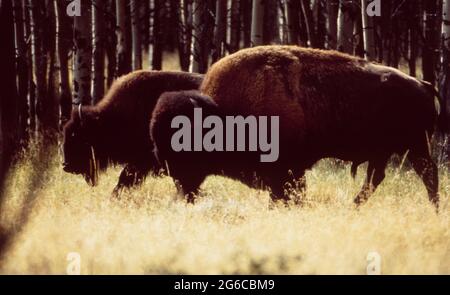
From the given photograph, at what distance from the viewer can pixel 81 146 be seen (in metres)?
7.27

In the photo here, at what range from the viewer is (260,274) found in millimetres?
4641

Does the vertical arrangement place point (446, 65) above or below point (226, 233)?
above

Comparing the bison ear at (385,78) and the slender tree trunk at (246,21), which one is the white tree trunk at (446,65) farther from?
the slender tree trunk at (246,21)

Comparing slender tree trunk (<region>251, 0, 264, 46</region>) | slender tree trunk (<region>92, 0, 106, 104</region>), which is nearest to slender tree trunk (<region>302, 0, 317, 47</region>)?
slender tree trunk (<region>251, 0, 264, 46</region>)

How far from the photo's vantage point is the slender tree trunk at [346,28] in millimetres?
8953

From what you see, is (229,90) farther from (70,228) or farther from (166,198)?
(70,228)

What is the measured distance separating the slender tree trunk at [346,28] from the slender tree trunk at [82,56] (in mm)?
3113

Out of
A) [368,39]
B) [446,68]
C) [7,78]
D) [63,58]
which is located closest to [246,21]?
[63,58]

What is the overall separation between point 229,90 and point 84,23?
1960mm

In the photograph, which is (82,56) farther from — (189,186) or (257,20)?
(257,20)

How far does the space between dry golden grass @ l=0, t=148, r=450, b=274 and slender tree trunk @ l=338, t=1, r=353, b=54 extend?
275 cm

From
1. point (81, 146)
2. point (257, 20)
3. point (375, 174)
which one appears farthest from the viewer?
point (257, 20)

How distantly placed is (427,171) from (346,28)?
292cm
